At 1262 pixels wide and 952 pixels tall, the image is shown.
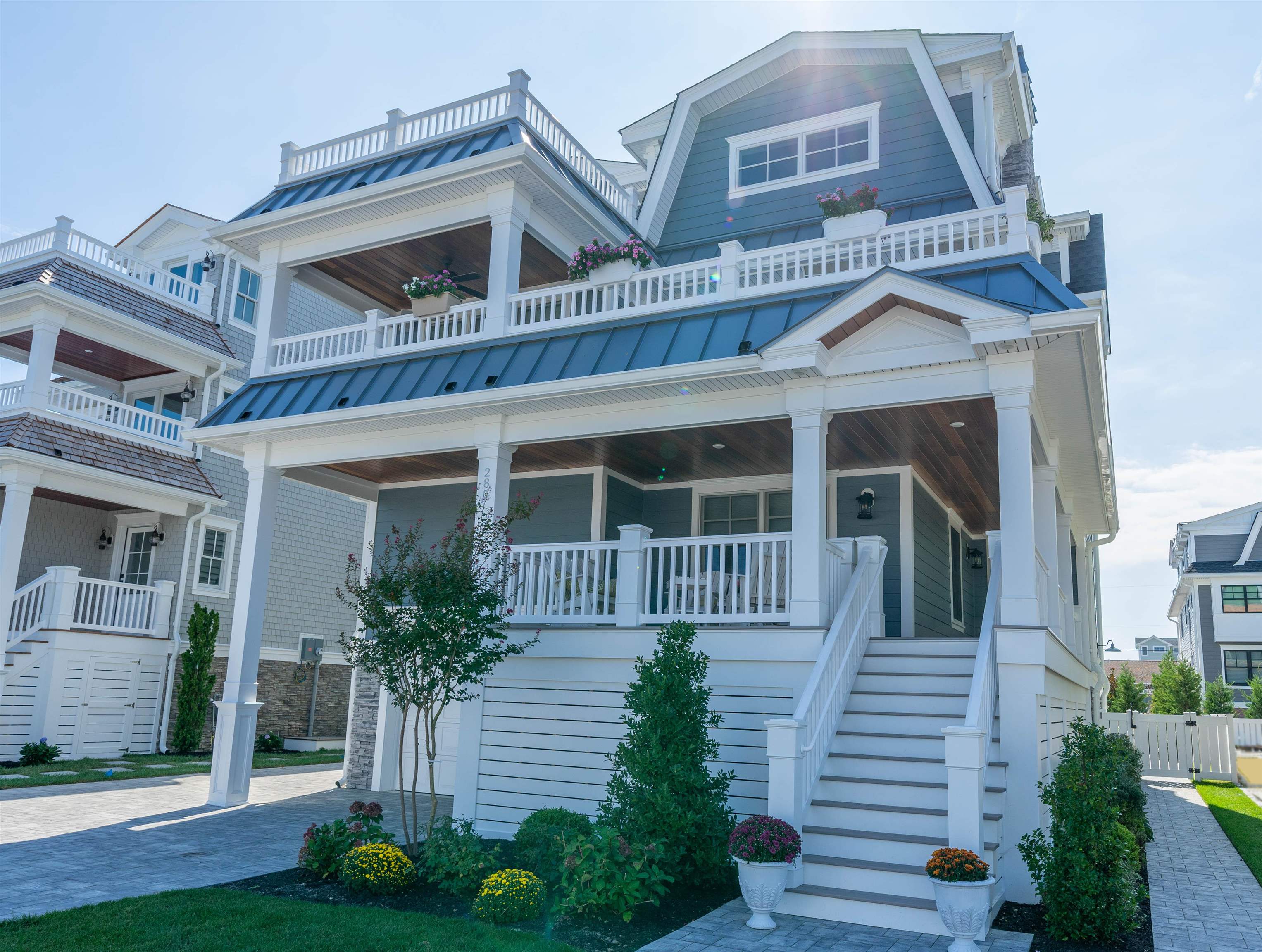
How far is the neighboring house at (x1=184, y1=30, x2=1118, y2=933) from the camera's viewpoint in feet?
26.2

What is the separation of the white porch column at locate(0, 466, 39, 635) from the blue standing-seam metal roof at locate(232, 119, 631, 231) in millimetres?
7121

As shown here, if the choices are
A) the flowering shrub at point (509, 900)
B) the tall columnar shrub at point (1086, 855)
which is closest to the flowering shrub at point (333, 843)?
the flowering shrub at point (509, 900)

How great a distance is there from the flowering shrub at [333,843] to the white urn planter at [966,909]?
14.9 ft

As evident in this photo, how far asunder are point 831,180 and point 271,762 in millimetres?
13879

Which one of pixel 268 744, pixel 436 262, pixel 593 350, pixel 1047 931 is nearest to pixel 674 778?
pixel 1047 931

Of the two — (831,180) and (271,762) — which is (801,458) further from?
(271,762)

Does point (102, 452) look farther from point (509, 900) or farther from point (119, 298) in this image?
point (509, 900)

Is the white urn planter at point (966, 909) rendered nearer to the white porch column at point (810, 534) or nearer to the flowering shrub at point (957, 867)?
the flowering shrub at point (957, 867)

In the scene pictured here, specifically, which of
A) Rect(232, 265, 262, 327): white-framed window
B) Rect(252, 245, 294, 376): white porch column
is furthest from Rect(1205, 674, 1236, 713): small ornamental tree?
Rect(232, 265, 262, 327): white-framed window

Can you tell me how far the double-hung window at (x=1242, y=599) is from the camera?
31.0 metres

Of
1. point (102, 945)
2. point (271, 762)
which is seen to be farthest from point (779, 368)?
point (271, 762)

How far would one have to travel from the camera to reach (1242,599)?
31125 millimetres

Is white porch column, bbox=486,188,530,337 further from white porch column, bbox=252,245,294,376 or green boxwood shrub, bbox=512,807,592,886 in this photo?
green boxwood shrub, bbox=512,807,592,886

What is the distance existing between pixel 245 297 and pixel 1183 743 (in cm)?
2245
